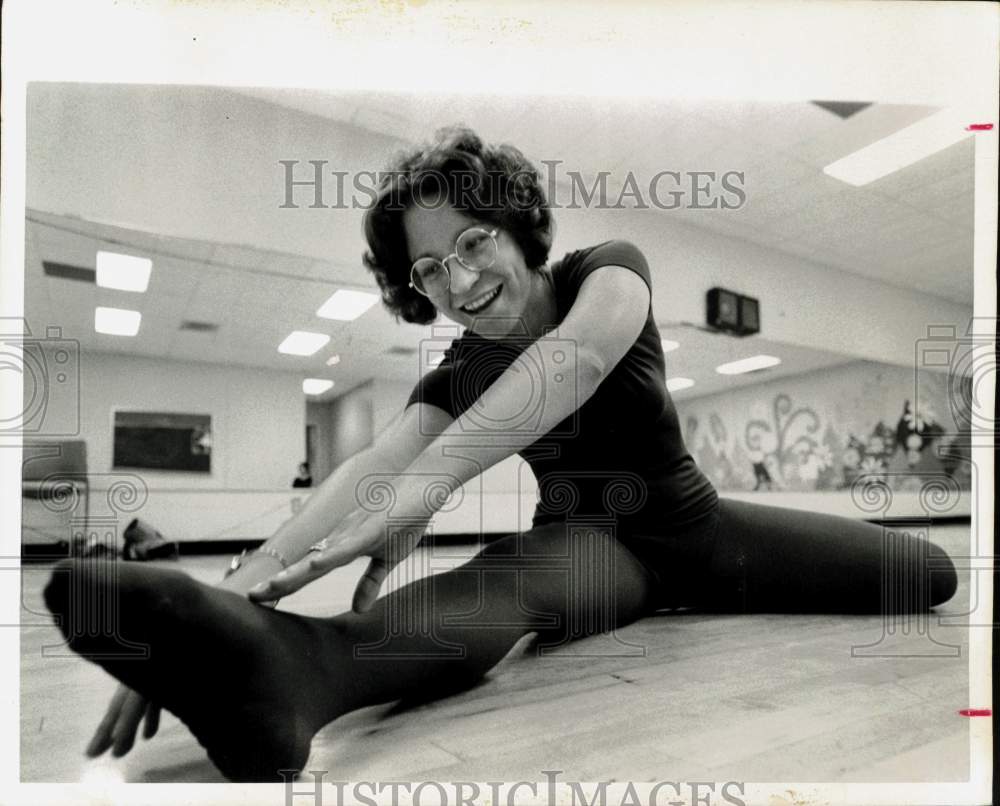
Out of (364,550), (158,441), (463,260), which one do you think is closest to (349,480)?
(364,550)

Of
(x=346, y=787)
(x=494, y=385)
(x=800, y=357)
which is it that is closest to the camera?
(x=346, y=787)

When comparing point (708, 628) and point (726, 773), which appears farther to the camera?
point (708, 628)

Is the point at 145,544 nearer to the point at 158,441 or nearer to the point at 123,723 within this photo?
the point at 158,441

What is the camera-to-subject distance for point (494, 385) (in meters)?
1.41

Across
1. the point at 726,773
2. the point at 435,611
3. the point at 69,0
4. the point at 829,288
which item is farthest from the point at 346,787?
the point at 69,0

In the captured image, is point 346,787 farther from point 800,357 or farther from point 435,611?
point 800,357

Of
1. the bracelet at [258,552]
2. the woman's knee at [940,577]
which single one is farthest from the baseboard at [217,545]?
the woman's knee at [940,577]

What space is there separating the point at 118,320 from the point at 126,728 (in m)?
0.70

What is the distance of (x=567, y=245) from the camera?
1.45 m

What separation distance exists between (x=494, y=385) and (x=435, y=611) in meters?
0.42
